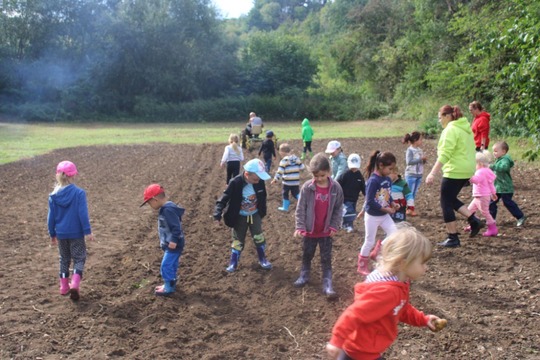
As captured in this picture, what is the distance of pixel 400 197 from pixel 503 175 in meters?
2.36

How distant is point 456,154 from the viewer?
7.89 m

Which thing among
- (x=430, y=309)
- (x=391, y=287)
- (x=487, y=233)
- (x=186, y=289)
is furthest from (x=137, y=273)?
(x=487, y=233)

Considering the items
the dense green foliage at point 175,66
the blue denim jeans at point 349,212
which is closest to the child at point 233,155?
the blue denim jeans at point 349,212

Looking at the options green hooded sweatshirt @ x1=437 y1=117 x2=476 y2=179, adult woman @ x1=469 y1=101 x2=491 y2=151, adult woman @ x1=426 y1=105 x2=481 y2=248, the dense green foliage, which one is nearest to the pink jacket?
adult woman @ x1=426 y1=105 x2=481 y2=248

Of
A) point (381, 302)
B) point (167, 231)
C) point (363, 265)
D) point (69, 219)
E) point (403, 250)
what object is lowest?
point (363, 265)

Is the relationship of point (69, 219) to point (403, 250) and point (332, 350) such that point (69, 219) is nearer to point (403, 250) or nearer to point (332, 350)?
point (332, 350)

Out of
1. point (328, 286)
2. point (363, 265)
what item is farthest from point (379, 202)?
point (328, 286)

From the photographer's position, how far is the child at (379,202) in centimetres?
687

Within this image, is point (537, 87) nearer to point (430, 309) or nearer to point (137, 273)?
point (430, 309)

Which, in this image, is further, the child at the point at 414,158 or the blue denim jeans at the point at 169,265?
the child at the point at 414,158

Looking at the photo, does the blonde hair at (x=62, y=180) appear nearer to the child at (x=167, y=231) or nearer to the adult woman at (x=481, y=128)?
the child at (x=167, y=231)

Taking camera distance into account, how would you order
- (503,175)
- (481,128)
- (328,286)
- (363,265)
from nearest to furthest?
(328,286) → (363,265) → (503,175) → (481,128)

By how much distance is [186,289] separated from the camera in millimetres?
6824

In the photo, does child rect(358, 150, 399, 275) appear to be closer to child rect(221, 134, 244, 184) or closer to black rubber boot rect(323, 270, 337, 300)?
black rubber boot rect(323, 270, 337, 300)
